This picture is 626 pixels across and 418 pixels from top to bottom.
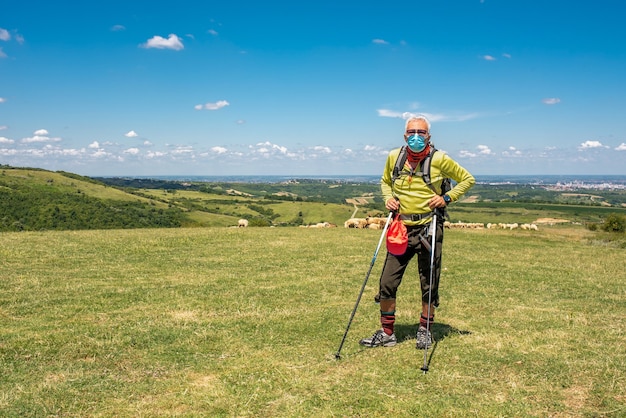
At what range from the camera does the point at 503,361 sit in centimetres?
752

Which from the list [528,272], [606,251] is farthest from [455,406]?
[606,251]

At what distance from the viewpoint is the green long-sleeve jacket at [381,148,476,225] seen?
8.06 m

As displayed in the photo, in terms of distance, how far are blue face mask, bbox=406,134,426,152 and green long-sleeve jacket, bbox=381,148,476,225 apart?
34 cm

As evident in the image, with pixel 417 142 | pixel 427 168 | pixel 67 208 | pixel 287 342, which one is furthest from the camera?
pixel 67 208

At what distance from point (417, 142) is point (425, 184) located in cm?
79

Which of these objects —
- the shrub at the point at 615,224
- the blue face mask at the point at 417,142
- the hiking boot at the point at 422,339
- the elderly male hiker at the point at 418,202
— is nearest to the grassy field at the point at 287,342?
the hiking boot at the point at 422,339

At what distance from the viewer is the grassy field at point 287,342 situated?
6.03 metres

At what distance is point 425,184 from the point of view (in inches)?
317

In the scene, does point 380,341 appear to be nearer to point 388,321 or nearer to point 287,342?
point 388,321

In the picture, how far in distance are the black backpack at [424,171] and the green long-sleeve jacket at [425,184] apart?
48mm

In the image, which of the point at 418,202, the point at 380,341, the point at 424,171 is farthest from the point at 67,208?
the point at 424,171

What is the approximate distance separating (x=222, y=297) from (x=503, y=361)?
304 inches

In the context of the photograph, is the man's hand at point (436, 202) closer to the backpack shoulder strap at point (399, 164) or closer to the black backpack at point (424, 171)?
the black backpack at point (424, 171)

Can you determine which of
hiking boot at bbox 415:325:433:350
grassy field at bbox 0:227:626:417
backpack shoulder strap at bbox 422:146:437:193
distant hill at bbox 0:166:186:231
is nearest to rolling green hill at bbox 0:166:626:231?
distant hill at bbox 0:166:186:231
